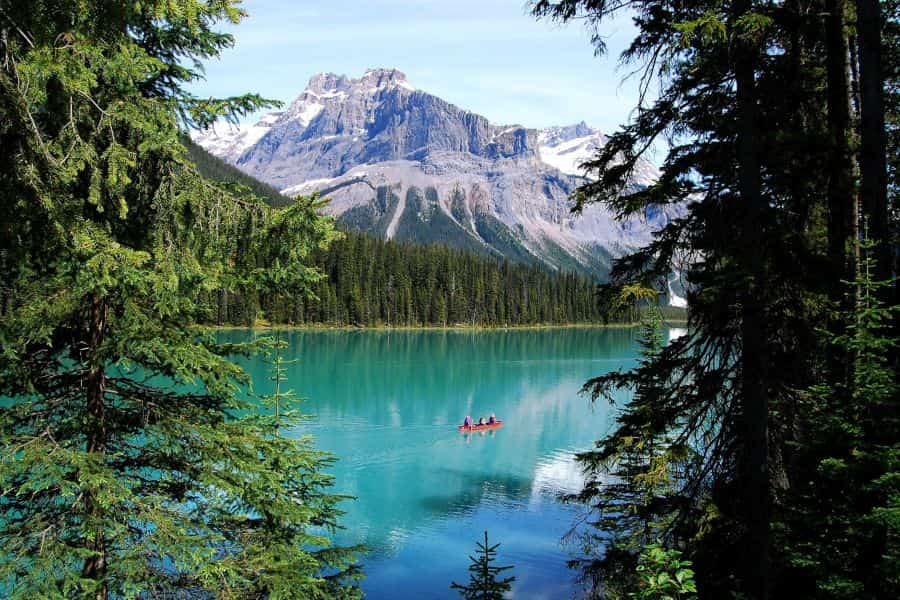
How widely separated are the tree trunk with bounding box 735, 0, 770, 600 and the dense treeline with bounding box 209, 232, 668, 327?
305ft

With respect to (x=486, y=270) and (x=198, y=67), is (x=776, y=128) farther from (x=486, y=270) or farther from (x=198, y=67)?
(x=486, y=270)

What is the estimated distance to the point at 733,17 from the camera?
19.6ft

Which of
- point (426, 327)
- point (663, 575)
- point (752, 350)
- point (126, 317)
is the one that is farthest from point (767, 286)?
point (426, 327)

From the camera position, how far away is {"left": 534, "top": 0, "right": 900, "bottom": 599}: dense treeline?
195 inches

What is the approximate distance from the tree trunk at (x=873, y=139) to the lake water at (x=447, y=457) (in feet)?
13.5

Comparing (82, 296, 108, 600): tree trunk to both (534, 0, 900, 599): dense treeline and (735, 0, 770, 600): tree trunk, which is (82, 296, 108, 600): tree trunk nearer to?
(534, 0, 900, 599): dense treeline

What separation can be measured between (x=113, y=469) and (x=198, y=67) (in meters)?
4.00

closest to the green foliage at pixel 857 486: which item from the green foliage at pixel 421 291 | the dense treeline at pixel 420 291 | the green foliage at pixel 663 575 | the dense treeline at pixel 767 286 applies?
the dense treeline at pixel 767 286

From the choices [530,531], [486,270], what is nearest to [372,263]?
[486,270]

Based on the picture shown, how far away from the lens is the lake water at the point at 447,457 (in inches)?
673

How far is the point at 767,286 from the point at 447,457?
24530mm

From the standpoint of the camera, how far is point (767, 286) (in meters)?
5.87

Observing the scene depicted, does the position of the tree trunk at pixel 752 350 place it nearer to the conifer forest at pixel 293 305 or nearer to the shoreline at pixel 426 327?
the conifer forest at pixel 293 305

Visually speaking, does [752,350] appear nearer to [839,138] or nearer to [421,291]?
[839,138]
